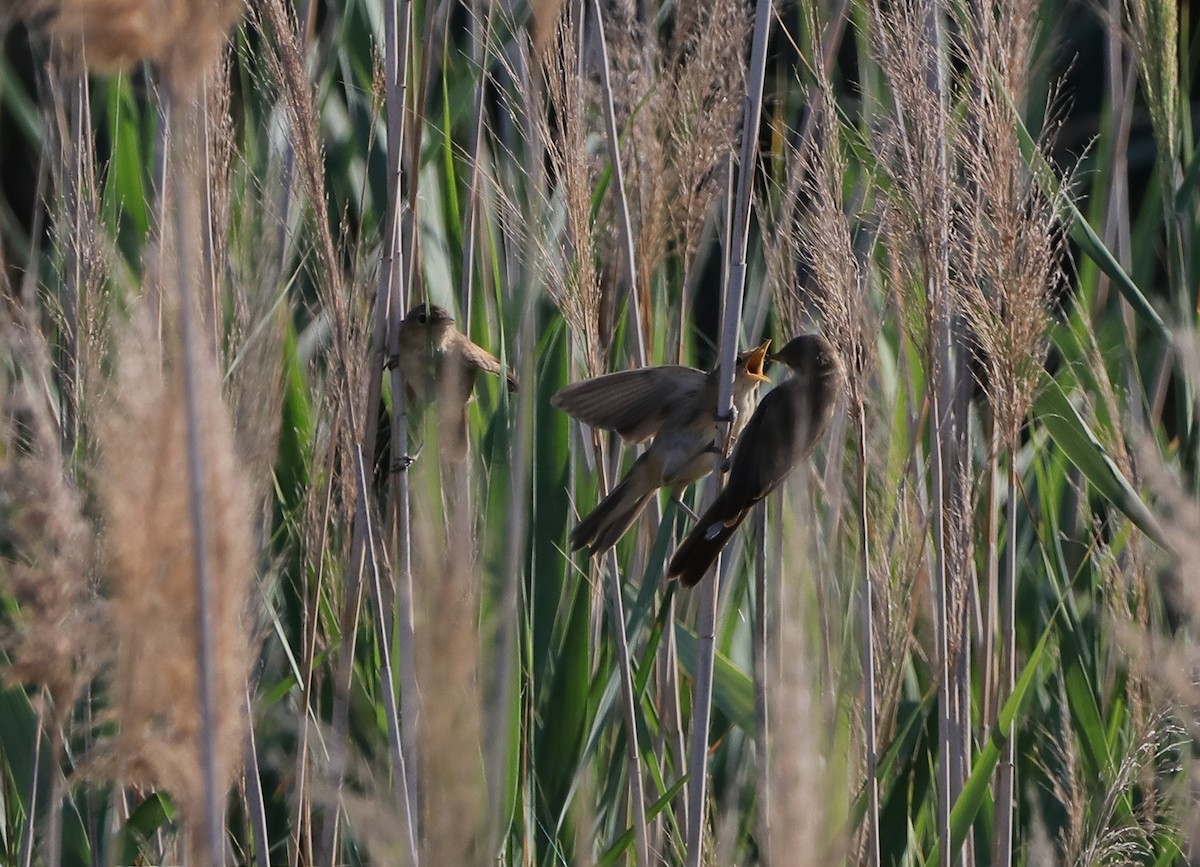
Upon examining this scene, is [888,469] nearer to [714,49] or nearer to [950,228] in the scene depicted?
[950,228]

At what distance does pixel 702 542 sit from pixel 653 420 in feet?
1.40

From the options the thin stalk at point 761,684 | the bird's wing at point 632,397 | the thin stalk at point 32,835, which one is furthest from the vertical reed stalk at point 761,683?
the thin stalk at point 32,835

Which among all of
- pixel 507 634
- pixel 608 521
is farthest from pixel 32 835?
pixel 608 521

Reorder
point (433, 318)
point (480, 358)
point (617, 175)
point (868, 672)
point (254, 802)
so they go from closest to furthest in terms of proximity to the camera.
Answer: point (254, 802)
point (868, 672)
point (617, 175)
point (480, 358)
point (433, 318)

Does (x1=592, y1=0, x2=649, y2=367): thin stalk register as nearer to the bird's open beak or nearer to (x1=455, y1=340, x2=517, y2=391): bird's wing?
(x1=455, y1=340, x2=517, y2=391): bird's wing

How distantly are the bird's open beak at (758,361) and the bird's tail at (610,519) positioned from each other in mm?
378

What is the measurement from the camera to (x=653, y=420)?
2.55m

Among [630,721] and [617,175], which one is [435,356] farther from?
[630,721]

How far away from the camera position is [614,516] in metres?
2.23

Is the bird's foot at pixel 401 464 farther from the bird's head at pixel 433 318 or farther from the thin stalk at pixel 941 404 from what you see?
the thin stalk at pixel 941 404

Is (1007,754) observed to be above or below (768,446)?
below

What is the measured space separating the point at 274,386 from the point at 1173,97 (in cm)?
142

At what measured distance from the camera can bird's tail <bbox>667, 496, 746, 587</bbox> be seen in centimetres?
215

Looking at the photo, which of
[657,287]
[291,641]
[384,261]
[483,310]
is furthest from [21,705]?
[657,287]
